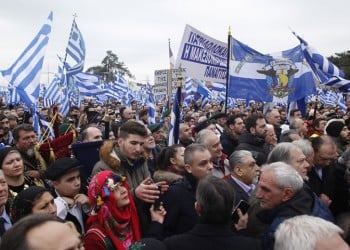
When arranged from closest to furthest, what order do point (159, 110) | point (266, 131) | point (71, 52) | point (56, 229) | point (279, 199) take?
1. point (56, 229)
2. point (279, 199)
3. point (266, 131)
4. point (71, 52)
5. point (159, 110)

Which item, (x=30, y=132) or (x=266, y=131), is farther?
(x=266, y=131)

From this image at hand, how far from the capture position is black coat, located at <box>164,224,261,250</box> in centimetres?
248

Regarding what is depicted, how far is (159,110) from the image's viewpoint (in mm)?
15703

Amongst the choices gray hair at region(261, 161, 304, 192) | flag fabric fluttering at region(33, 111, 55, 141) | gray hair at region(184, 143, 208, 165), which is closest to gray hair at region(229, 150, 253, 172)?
gray hair at region(184, 143, 208, 165)

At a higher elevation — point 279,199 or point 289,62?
point 289,62

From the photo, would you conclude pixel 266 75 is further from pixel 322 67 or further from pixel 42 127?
pixel 42 127

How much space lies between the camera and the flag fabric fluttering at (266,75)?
9.35 meters

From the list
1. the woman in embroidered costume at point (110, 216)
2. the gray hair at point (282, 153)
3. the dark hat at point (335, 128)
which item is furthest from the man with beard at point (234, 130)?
the woman in embroidered costume at point (110, 216)

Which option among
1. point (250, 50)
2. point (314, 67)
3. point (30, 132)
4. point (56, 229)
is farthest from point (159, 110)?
point (56, 229)

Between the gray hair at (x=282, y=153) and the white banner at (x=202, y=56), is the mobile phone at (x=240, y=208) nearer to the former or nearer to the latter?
the gray hair at (x=282, y=153)

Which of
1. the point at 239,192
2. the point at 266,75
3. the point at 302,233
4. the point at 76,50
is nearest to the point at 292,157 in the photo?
the point at 239,192

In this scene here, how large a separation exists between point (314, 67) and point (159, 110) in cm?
771

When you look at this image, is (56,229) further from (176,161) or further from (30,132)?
(30,132)

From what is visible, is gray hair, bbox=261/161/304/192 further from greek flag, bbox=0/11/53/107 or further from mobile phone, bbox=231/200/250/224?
greek flag, bbox=0/11/53/107
